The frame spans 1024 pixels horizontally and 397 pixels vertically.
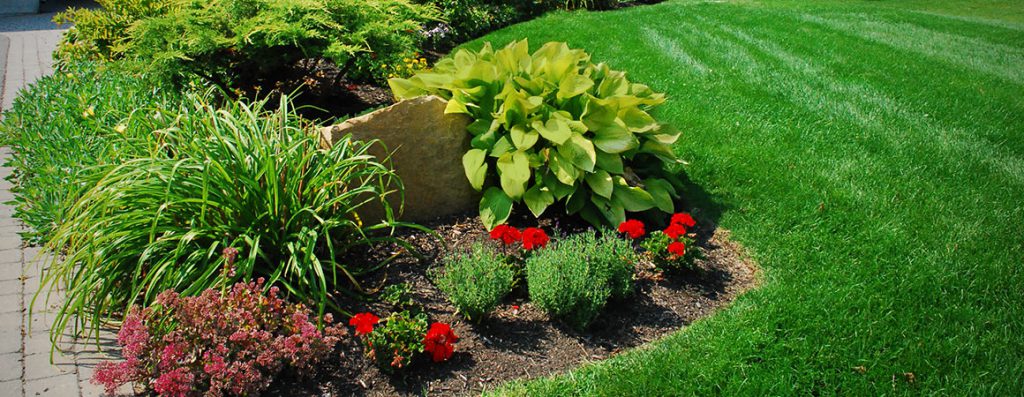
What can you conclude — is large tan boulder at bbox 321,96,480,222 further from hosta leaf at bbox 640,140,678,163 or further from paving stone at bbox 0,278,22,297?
paving stone at bbox 0,278,22,297

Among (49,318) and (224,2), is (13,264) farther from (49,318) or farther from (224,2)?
(224,2)

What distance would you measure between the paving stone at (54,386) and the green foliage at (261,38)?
2481mm

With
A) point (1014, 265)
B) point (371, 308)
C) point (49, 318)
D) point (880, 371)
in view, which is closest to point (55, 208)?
point (49, 318)

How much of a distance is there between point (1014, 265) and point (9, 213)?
5.98 m

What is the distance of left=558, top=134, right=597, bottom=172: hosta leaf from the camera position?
14.1 feet

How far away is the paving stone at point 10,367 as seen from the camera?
10.9 feet

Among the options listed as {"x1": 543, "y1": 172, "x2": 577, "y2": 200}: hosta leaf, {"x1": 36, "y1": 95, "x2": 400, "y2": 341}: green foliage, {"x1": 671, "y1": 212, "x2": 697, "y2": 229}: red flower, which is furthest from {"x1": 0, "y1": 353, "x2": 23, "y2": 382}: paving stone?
{"x1": 671, "y1": 212, "x2": 697, "y2": 229}: red flower

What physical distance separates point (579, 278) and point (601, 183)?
3.04ft

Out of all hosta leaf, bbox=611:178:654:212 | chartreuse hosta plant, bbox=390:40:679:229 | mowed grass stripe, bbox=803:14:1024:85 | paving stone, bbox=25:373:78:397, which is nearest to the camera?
paving stone, bbox=25:373:78:397

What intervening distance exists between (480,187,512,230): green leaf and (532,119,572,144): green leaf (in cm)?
43

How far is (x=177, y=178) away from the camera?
12.1 ft

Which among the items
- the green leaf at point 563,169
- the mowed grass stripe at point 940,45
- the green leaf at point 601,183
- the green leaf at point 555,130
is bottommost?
the green leaf at point 601,183

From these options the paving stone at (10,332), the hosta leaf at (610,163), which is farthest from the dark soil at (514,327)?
the paving stone at (10,332)

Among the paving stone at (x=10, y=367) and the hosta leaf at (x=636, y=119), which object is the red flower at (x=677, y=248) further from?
the paving stone at (x=10, y=367)
